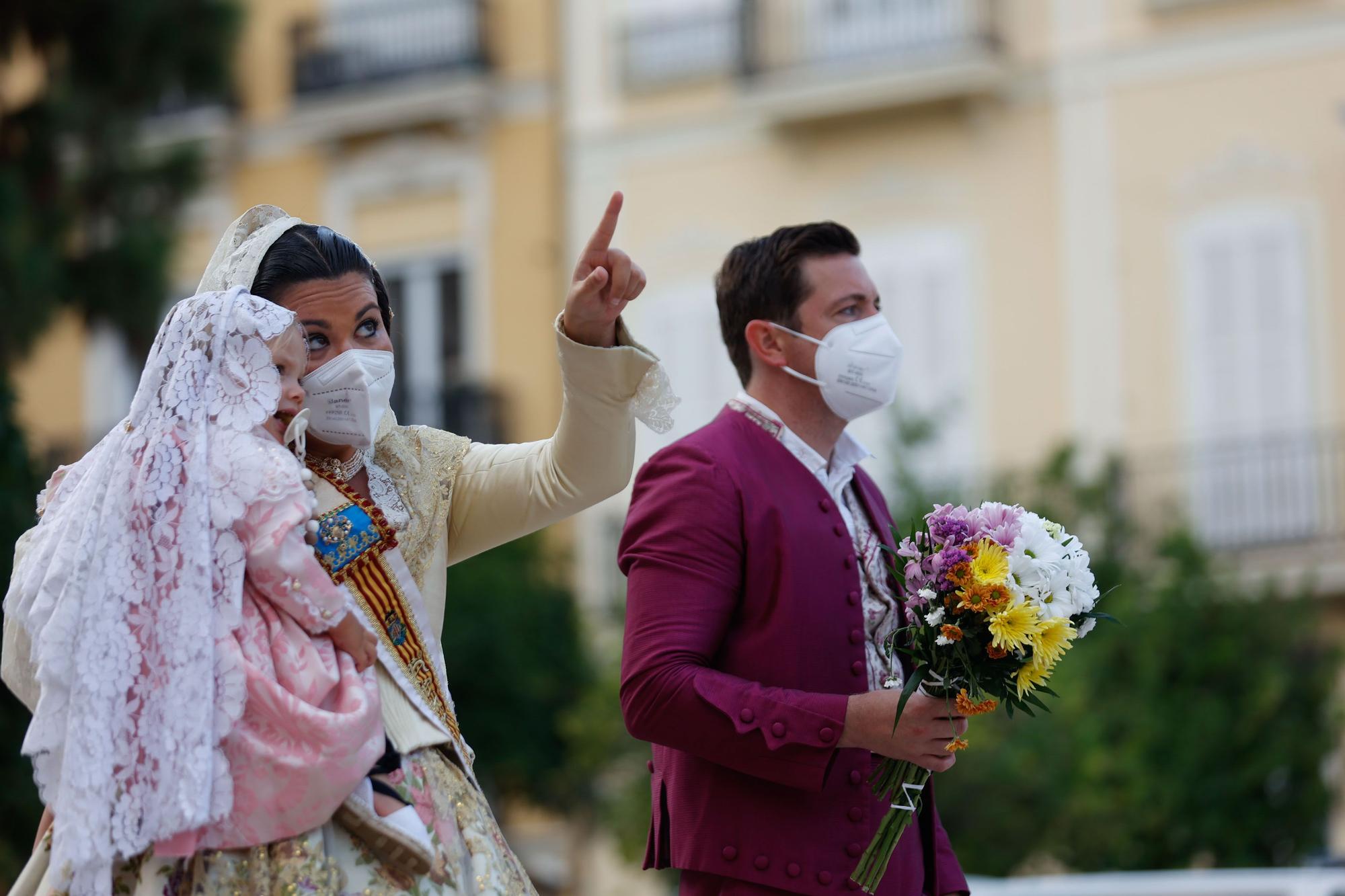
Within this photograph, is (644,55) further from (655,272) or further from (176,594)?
(176,594)

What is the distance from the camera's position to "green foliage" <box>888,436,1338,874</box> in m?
11.7

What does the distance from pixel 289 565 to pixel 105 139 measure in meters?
9.92

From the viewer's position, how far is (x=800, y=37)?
17734 millimetres

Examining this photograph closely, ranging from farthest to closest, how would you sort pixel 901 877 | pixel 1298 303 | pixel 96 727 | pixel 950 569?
pixel 1298 303
pixel 901 877
pixel 950 569
pixel 96 727

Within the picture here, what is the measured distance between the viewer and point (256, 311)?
3340mm

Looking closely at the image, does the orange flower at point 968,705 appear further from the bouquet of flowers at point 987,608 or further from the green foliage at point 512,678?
the green foliage at point 512,678

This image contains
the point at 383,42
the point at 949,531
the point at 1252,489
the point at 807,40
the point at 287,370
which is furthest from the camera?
the point at 383,42

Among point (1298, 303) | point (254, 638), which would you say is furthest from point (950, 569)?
point (1298, 303)

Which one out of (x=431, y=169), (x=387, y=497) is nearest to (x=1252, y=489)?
(x=431, y=169)

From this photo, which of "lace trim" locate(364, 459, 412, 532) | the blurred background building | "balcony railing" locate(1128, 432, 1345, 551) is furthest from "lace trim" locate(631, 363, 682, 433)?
"balcony railing" locate(1128, 432, 1345, 551)

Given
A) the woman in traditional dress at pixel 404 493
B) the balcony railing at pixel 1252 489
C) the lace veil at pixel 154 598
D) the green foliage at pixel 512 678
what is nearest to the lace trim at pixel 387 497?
the woman in traditional dress at pixel 404 493

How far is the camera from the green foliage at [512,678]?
1642 cm

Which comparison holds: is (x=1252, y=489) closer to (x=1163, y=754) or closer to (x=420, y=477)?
(x=1163, y=754)

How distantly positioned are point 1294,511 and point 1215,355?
1.29m
